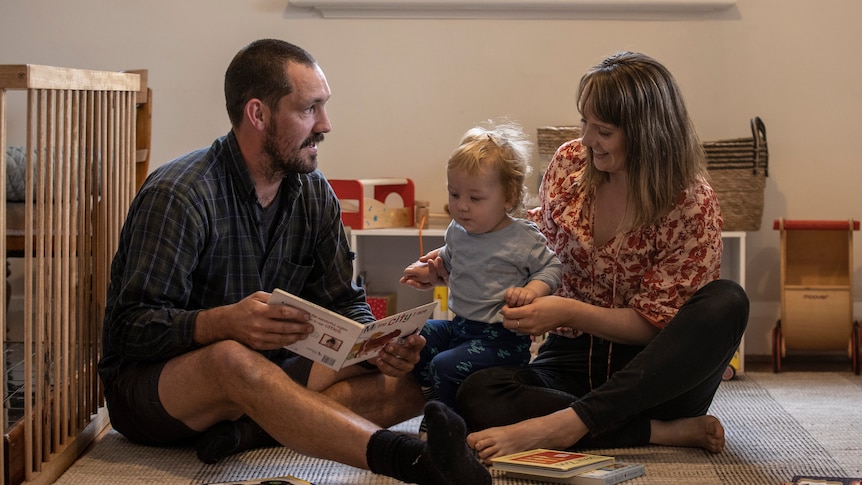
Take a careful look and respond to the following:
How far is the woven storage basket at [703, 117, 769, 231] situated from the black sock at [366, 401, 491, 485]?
174cm

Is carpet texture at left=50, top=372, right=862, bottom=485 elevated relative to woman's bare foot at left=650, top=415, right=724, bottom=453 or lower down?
lower down

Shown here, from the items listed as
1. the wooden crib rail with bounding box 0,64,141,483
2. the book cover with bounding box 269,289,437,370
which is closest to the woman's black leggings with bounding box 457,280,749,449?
the book cover with bounding box 269,289,437,370

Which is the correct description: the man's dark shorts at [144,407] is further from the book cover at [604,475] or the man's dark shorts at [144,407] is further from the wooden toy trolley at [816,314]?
the wooden toy trolley at [816,314]

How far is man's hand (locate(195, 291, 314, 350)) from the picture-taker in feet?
5.85

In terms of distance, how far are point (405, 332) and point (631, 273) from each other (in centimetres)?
52

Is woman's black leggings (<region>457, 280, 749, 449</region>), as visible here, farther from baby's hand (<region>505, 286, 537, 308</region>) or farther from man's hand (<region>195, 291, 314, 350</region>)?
man's hand (<region>195, 291, 314, 350</region>)

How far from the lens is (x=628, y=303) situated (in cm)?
214

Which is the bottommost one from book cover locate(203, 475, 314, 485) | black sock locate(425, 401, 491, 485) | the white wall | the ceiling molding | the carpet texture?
the carpet texture

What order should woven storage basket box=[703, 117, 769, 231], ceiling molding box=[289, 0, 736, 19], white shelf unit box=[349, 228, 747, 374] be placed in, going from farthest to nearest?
white shelf unit box=[349, 228, 747, 374] → ceiling molding box=[289, 0, 736, 19] → woven storage basket box=[703, 117, 769, 231]

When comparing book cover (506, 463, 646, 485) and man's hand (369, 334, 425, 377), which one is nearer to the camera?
book cover (506, 463, 646, 485)

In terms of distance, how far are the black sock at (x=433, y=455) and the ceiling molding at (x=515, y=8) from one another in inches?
78.3

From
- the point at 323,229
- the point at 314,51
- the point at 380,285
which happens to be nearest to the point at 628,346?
the point at 323,229

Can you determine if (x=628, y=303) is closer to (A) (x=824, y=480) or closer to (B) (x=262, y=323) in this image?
(A) (x=824, y=480)

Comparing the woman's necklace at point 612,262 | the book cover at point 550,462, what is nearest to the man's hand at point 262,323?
the book cover at point 550,462
